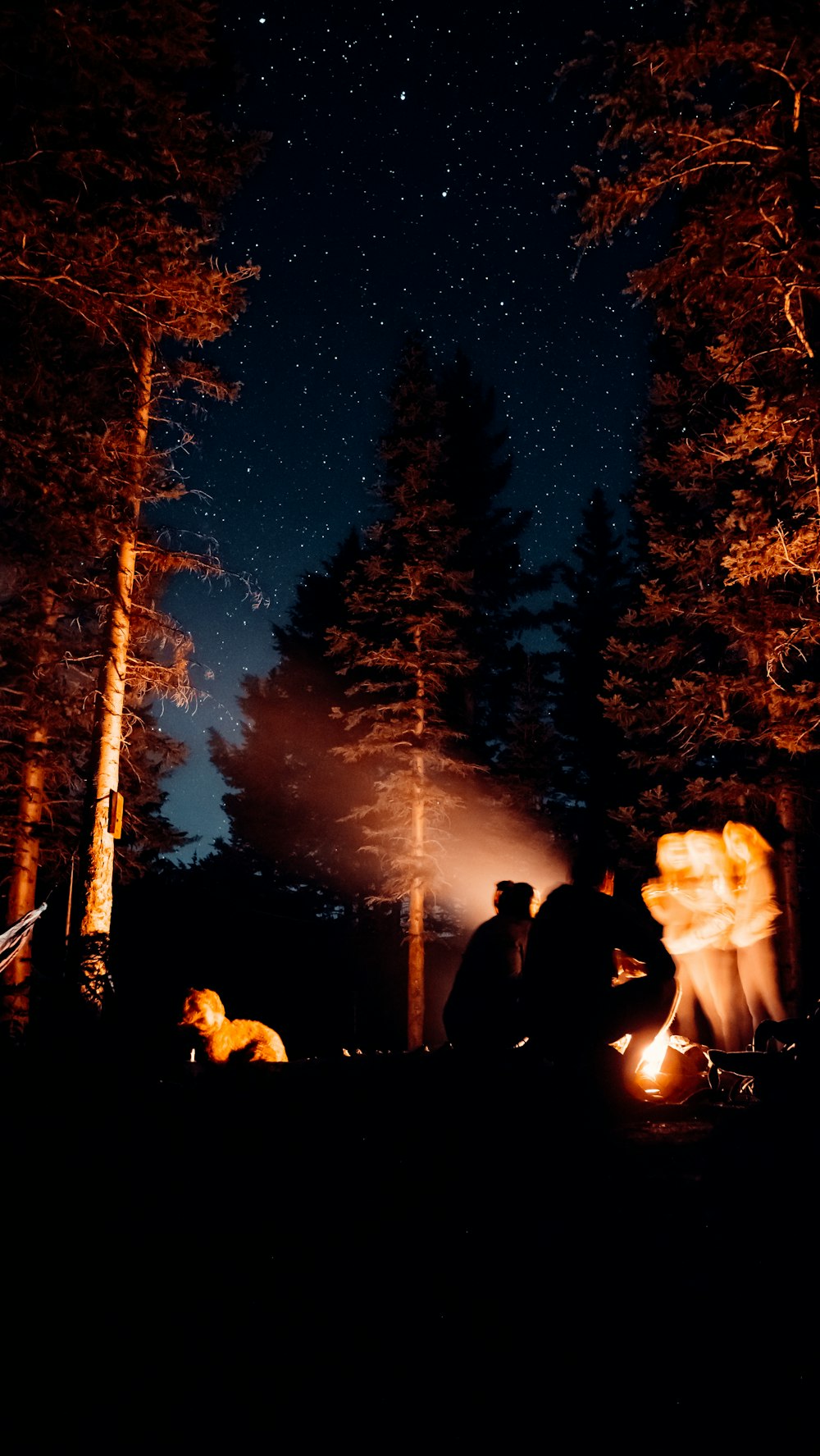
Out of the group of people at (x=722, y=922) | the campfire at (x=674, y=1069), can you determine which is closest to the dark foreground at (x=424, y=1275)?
the campfire at (x=674, y=1069)

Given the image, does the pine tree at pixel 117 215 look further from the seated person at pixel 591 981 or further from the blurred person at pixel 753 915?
the blurred person at pixel 753 915

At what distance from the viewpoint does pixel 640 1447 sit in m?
1.78

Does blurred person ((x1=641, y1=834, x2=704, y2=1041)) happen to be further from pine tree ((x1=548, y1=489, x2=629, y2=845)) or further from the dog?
pine tree ((x1=548, y1=489, x2=629, y2=845))

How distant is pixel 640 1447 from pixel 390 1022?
26309 millimetres

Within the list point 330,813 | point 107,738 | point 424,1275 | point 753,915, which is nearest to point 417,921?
point 330,813

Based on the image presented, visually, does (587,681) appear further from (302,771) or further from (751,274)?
(751,274)

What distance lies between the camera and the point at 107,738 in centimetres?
958

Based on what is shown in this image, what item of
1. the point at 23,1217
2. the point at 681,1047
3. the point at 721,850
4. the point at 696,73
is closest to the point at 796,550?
the point at 721,850

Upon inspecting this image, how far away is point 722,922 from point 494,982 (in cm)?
371

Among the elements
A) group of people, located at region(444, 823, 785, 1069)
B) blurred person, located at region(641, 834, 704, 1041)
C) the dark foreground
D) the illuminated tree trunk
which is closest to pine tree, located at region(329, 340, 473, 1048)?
the illuminated tree trunk

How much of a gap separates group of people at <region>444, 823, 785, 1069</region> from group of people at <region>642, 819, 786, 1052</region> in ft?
0.04

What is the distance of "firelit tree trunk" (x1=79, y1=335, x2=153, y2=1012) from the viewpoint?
8.57 metres

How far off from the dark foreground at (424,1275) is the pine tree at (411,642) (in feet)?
51.9

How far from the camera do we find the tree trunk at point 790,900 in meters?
11.7
